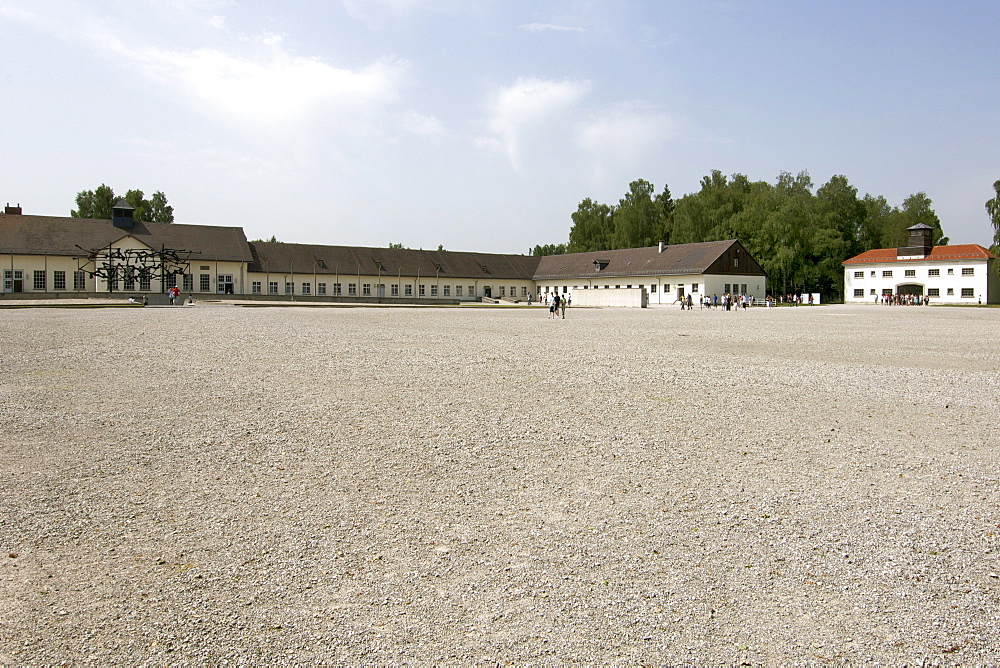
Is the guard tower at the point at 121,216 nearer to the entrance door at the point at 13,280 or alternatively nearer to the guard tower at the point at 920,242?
the entrance door at the point at 13,280

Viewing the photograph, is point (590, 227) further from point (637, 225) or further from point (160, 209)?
point (160, 209)

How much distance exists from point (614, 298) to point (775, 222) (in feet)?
73.7

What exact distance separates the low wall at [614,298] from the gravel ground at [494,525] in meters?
51.2

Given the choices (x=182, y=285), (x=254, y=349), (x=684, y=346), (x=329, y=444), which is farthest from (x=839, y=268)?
(x=329, y=444)

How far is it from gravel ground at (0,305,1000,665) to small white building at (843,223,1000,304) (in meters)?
77.2

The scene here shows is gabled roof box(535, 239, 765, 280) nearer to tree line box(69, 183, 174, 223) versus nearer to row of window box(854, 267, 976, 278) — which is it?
row of window box(854, 267, 976, 278)

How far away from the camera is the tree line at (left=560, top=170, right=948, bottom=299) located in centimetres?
7700

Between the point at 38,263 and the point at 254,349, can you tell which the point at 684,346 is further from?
the point at 38,263

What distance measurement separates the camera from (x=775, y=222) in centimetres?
7475

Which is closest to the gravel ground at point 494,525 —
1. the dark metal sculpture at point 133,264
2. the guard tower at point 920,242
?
the dark metal sculpture at point 133,264

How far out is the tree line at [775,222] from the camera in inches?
3031

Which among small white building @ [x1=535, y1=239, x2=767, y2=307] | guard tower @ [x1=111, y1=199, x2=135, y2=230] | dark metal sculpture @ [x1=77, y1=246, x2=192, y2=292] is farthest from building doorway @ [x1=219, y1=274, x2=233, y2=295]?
small white building @ [x1=535, y1=239, x2=767, y2=307]

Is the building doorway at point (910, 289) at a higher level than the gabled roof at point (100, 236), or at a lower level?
lower

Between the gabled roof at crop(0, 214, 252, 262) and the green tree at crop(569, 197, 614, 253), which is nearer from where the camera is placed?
the gabled roof at crop(0, 214, 252, 262)
